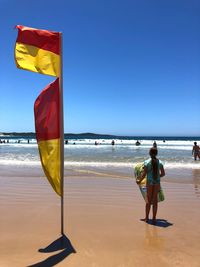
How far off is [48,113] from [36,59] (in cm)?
85

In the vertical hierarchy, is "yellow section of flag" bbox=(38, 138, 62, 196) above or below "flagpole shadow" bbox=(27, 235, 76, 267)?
above

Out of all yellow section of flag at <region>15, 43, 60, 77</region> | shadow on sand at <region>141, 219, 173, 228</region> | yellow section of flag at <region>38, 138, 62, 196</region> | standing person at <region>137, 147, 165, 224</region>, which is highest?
yellow section of flag at <region>15, 43, 60, 77</region>

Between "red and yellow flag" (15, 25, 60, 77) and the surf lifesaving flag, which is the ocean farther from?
"red and yellow flag" (15, 25, 60, 77)

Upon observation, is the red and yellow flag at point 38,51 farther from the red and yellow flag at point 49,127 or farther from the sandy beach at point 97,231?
the sandy beach at point 97,231

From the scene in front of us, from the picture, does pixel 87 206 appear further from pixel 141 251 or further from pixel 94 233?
pixel 141 251

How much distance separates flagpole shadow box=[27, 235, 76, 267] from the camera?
487 cm

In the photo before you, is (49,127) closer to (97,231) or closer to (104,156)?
(97,231)

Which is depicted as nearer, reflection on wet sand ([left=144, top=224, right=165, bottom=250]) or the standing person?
reflection on wet sand ([left=144, top=224, right=165, bottom=250])

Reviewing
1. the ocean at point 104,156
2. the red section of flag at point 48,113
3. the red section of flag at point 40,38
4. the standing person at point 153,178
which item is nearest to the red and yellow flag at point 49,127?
the red section of flag at point 48,113

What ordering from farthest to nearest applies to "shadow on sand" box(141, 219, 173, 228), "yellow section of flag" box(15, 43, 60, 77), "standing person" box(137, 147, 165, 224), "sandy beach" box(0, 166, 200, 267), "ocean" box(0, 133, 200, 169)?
"ocean" box(0, 133, 200, 169)
"standing person" box(137, 147, 165, 224)
"shadow on sand" box(141, 219, 173, 228)
"yellow section of flag" box(15, 43, 60, 77)
"sandy beach" box(0, 166, 200, 267)

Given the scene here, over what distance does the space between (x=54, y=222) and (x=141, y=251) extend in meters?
2.25

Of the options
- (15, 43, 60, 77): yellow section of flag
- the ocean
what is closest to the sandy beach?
(15, 43, 60, 77): yellow section of flag

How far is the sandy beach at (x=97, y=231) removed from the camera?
199 inches

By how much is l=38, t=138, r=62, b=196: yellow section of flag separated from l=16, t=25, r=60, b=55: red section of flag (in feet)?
4.78
